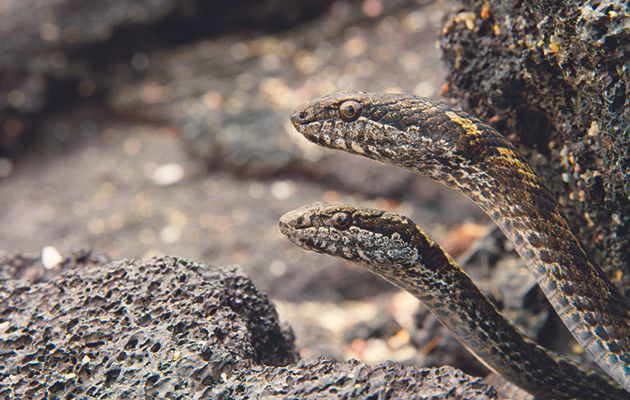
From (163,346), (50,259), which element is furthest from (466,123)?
(50,259)

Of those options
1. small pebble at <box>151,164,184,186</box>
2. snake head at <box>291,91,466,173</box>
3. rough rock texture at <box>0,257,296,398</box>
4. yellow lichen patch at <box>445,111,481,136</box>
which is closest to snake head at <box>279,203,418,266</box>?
snake head at <box>291,91,466,173</box>

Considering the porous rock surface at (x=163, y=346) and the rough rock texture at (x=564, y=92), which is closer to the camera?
the porous rock surface at (x=163, y=346)

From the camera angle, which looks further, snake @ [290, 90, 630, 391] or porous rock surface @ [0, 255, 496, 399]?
snake @ [290, 90, 630, 391]

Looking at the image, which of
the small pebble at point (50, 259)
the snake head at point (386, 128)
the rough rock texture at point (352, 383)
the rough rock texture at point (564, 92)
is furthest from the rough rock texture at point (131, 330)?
the rough rock texture at point (564, 92)

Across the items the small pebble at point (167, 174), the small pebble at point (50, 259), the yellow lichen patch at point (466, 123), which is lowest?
the yellow lichen patch at point (466, 123)

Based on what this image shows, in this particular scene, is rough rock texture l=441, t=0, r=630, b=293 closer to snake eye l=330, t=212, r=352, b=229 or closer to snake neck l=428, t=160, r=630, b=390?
snake neck l=428, t=160, r=630, b=390

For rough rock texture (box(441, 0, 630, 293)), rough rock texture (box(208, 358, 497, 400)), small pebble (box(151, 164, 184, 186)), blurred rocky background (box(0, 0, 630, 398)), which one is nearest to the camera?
rough rock texture (box(208, 358, 497, 400))

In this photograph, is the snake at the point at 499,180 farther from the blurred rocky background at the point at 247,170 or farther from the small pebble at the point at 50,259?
the small pebble at the point at 50,259

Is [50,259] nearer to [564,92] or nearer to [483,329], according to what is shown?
[483,329]
